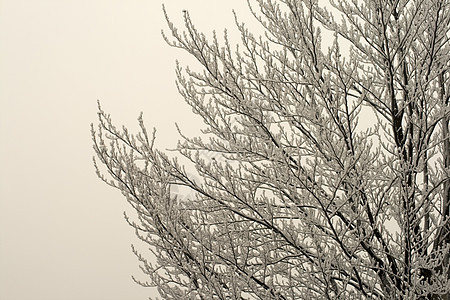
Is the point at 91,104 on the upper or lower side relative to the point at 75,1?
lower

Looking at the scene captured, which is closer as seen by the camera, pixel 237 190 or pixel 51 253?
pixel 237 190

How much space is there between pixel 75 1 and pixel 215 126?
27.5 ft

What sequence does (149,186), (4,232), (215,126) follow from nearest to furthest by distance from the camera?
(149,186)
(215,126)
(4,232)

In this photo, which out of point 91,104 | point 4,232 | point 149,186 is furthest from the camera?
point 91,104

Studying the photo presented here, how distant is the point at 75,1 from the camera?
10.1 meters

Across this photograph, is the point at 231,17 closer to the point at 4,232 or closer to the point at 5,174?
the point at 5,174

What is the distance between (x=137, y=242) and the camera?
30.1 ft

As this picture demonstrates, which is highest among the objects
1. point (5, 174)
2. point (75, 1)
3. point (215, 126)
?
point (75, 1)

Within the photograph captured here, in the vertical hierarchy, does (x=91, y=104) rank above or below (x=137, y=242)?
above

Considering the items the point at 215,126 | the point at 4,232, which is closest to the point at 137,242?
the point at 4,232

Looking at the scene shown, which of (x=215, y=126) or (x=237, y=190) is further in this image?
(x=215, y=126)

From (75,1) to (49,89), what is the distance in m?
1.92

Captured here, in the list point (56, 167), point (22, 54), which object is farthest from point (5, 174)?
point (22, 54)

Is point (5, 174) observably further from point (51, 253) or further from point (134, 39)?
point (134, 39)
